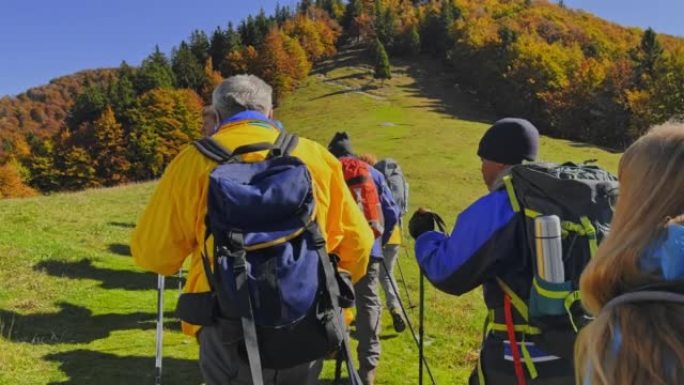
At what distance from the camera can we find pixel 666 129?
193 cm

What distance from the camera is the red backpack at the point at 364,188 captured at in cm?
742

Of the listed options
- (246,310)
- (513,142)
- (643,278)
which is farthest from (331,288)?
(643,278)

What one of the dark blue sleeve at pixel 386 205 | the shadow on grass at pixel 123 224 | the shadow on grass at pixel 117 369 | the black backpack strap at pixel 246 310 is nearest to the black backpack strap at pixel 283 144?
the black backpack strap at pixel 246 310

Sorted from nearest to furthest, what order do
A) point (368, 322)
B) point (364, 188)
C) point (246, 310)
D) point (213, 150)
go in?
point (246, 310), point (213, 150), point (368, 322), point (364, 188)

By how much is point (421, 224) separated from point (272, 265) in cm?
121

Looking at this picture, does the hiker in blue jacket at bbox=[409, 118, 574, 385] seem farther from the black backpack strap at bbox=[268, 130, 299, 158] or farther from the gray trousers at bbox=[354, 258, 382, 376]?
the gray trousers at bbox=[354, 258, 382, 376]

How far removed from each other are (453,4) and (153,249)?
13627cm

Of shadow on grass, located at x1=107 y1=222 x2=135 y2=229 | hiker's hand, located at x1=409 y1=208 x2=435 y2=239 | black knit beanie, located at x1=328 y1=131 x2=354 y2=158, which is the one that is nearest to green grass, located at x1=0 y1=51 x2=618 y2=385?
shadow on grass, located at x1=107 y1=222 x2=135 y2=229

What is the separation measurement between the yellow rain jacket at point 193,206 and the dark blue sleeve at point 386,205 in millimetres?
3930

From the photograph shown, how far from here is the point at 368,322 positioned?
701cm

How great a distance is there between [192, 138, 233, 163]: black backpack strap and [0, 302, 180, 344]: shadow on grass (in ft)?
18.5

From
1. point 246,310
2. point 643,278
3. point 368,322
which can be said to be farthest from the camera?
point 368,322

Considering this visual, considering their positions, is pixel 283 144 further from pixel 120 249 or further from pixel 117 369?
pixel 120 249

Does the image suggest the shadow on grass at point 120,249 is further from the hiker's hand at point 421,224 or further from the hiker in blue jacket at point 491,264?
the hiker in blue jacket at point 491,264
